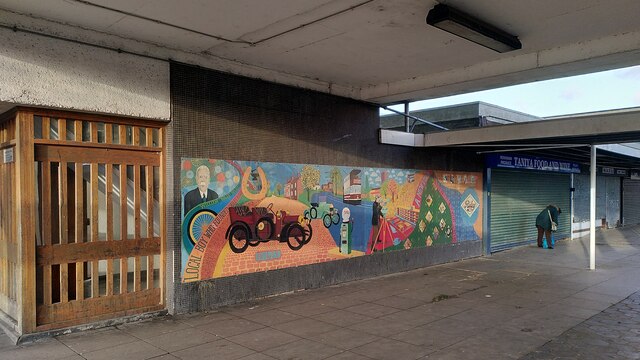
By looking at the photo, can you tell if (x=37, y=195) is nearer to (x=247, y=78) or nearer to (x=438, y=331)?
(x=247, y=78)

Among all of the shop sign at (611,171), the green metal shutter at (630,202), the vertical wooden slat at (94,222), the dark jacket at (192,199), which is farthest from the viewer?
the green metal shutter at (630,202)

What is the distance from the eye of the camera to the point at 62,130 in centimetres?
555

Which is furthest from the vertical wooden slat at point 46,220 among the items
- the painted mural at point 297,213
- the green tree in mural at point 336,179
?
the green tree in mural at point 336,179

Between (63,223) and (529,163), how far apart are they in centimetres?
1251

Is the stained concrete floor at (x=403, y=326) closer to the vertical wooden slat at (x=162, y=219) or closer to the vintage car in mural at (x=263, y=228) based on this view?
the vertical wooden slat at (x=162, y=219)

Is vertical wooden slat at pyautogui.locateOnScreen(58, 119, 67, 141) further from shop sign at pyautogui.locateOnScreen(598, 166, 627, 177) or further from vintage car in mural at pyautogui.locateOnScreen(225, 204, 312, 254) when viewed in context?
shop sign at pyautogui.locateOnScreen(598, 166, 627, 177)

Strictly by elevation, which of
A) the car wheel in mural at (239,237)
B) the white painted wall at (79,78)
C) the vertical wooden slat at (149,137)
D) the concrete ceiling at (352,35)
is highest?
the concrete ceiling at (352,35)

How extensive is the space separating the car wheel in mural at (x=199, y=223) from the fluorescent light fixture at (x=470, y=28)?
4.00m

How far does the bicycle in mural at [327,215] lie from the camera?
8.00 m

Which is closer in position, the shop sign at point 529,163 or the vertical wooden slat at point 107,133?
the vertical wooden slat at point 107,133

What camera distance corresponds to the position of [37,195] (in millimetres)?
5551

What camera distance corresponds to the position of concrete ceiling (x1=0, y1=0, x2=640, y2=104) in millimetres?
4910

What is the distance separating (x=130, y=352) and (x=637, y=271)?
1052cm

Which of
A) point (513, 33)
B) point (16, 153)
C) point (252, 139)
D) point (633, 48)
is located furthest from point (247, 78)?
point (633, 48)
